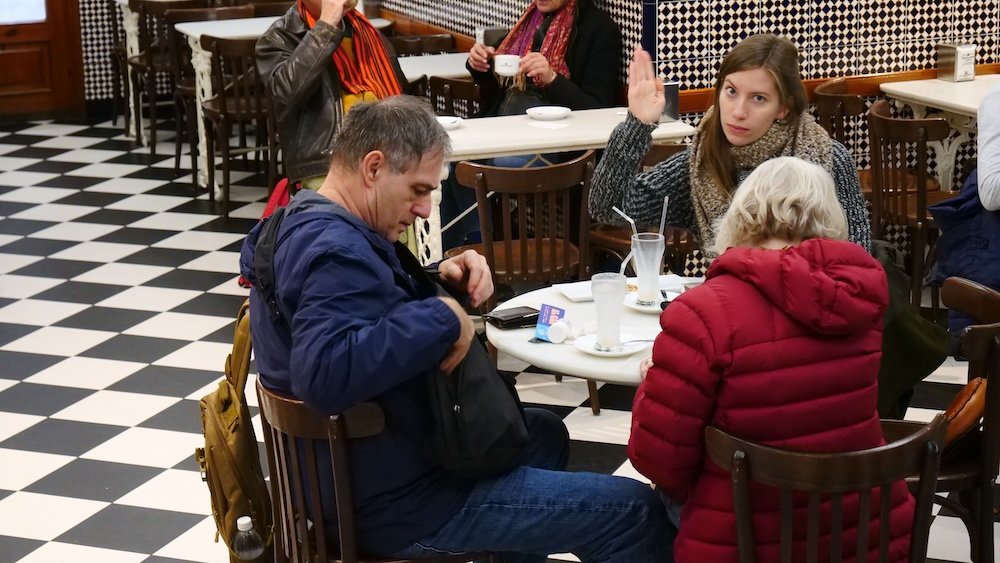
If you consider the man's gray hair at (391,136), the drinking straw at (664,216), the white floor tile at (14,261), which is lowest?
the white floor tile at (14,261)

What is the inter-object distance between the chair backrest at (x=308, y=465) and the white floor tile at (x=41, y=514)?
142cm

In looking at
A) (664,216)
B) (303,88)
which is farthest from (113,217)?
(664,216)

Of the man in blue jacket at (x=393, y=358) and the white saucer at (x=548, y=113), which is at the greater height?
the white saucer at (x=548, y=113)

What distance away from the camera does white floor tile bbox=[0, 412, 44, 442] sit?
4.52 m

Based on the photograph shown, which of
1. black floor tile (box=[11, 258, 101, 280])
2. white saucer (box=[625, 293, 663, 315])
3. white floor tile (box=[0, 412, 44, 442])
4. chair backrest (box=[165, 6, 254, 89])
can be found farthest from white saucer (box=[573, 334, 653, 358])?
chair backrest (box=[165, 6, 254, 89])

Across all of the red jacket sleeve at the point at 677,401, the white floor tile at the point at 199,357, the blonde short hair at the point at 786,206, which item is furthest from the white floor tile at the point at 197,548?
the blonde short hair at the point at 786,206

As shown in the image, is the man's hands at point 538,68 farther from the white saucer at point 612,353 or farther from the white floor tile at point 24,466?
the white saucer at point 612,353

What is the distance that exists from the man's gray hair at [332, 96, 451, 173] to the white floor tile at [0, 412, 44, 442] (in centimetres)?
250

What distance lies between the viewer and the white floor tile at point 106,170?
848 cm

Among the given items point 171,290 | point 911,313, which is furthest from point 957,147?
point 171,290

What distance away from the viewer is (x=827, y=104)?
5680 mm

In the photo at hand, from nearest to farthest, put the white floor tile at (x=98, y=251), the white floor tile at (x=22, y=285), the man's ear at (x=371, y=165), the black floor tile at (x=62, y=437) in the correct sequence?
1. the man's ear at (x=371, y=165)
2. the black floor tile at (x=62, y=437)
3. the white floor tile at (x=22, y=285)
4. the white floor tile at (x=98, y=251)

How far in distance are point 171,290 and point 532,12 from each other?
2.17m

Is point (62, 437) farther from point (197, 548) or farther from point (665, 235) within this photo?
point (665, 235)
